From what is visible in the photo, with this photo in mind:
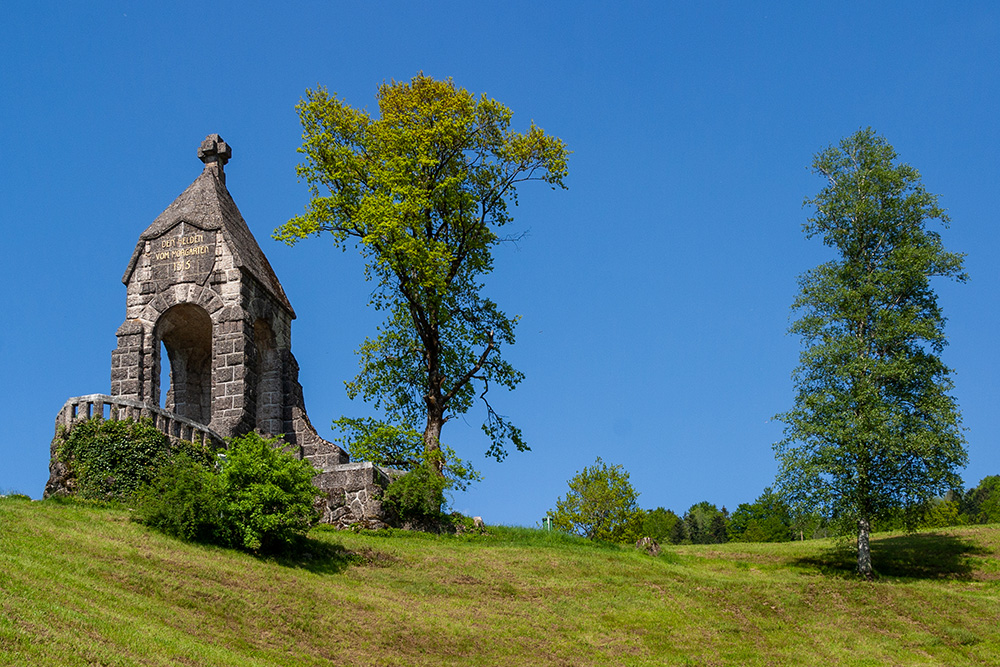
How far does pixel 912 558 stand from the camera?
32.9m

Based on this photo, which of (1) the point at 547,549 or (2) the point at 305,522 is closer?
(2) the point at 305,522

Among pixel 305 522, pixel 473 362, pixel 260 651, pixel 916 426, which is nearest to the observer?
pixel 260 651

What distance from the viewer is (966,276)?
32.1m

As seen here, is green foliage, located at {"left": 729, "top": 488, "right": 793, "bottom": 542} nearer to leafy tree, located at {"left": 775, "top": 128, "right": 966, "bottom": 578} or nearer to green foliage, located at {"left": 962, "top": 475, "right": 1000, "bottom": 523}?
green foliage, located at {"left": 962, "top": 475, "right": 1000, "bottom": 523}

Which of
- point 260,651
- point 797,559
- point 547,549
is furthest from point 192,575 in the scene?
point 797,559

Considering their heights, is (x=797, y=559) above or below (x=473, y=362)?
below

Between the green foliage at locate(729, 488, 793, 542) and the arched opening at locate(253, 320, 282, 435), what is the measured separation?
29.6 m

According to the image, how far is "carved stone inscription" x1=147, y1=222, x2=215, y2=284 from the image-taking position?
105ft

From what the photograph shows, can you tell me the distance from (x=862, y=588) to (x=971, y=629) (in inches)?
150

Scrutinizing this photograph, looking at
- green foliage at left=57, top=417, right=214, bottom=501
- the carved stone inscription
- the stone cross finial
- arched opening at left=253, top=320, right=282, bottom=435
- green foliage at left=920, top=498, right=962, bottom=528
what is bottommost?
green foliage at left=920, top=498, right=962, bottom=528

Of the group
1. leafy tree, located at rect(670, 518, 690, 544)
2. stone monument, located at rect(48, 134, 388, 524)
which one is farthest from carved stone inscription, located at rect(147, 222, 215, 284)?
leafy tree, located at rect(670, 518, 690, 544)

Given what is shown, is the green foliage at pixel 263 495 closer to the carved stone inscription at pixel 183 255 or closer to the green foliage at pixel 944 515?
the carved stone inscription at pixel 183 255

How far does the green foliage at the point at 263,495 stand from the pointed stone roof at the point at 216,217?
33.7ft

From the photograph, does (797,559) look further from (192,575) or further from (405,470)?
(192,575)
